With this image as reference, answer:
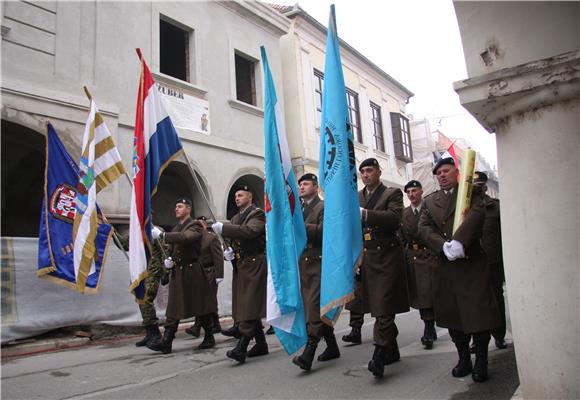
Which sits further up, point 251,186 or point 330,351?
point 251,186

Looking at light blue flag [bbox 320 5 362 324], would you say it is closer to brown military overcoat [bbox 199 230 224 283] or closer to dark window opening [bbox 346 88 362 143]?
brown military overcoat [bbox 199 230 224 283]

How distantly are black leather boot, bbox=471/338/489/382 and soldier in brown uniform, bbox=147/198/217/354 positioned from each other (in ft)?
11.3

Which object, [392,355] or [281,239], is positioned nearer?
[281,239]

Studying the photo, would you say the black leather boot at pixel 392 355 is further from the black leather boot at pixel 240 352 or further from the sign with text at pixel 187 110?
the sign with text at pixel 187 110

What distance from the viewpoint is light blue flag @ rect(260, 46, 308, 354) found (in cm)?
427

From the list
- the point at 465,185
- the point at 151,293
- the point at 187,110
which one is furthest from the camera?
the point at 187,110

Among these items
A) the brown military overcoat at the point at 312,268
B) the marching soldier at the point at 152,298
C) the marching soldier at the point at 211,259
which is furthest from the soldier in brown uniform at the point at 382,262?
the marching soldier at the point at 211,259

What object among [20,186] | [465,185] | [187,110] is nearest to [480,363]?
[465,185]

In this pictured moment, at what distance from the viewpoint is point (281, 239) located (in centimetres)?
449

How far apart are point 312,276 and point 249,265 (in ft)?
2.92

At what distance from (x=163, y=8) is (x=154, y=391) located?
9.02 m

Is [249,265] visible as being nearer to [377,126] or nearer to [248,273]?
[248,273]

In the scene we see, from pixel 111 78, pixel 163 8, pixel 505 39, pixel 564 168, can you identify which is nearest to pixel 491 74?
pixel 505 39

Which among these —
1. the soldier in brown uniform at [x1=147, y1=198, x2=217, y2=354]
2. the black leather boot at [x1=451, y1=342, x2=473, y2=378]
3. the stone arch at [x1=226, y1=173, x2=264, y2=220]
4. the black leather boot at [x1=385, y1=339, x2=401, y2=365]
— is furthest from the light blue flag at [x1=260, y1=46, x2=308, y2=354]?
the stone arch at [x1=226, y1=173, x2=264, y2=220]
